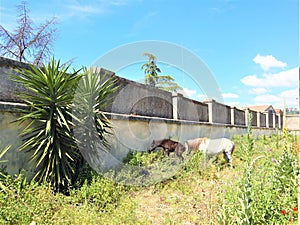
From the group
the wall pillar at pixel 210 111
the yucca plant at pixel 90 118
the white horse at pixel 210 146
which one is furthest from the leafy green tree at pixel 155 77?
the wall pillar at pixel 210 111

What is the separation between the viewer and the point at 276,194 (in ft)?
12.9

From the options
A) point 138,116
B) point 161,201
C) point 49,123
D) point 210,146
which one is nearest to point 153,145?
point 138,116

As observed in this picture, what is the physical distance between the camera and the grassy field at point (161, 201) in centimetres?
325

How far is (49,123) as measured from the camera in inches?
180

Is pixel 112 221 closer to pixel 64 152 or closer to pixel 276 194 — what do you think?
pixel 64 152

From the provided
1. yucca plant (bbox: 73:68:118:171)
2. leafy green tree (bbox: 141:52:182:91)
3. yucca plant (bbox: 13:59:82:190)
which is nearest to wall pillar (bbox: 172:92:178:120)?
leafy green tree (bbox: 141:52:182:91)

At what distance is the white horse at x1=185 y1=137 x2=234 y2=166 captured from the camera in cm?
798

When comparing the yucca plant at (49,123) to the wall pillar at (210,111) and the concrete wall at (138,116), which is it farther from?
the wall pillar at (210,111)

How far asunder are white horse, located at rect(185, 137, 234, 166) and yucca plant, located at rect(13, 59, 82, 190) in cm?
393

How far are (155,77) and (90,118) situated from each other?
10.3ft

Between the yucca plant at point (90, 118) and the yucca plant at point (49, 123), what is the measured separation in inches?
8.4

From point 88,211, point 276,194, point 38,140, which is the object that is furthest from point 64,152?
point 276,194

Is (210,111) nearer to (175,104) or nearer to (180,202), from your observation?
(175,104)

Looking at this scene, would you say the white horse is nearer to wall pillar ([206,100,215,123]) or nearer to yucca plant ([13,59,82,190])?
wall pillar ([206,100,215,123])
